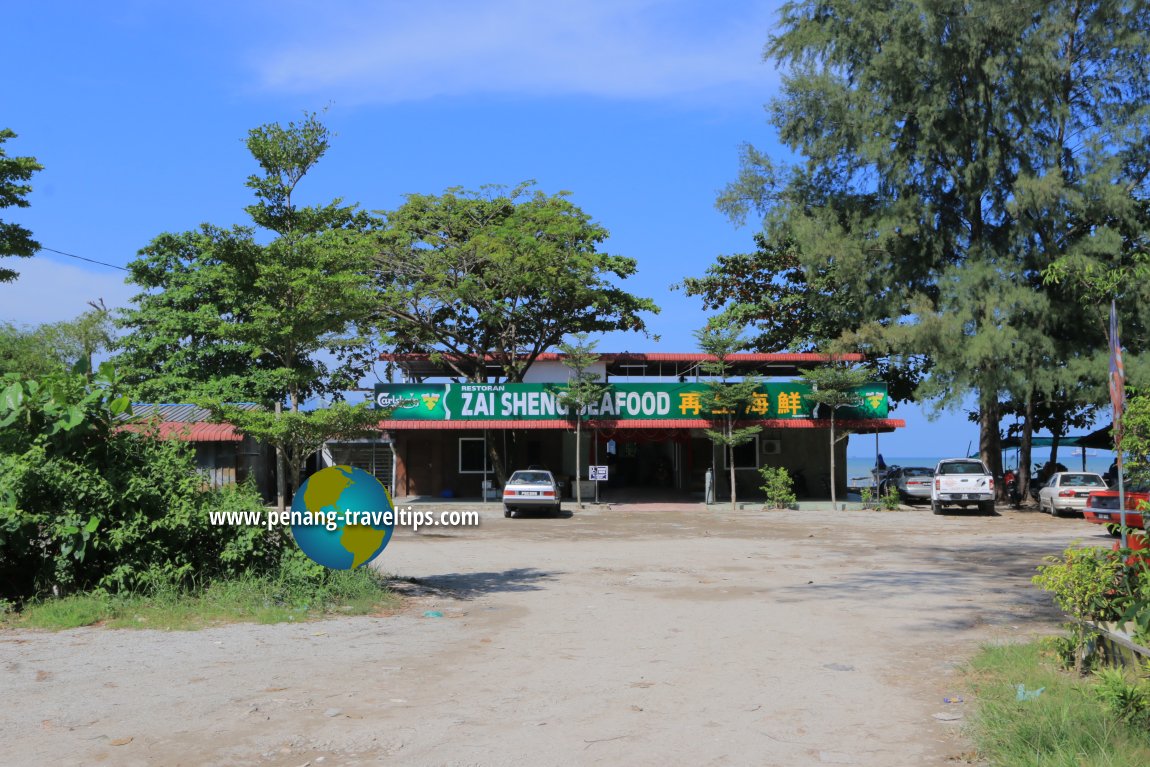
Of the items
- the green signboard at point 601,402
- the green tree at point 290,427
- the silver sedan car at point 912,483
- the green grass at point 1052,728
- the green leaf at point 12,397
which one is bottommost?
the green grass at point 1052,728

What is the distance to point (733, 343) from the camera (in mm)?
34031

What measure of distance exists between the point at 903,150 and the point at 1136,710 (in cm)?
3095

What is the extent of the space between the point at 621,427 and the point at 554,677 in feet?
89.9

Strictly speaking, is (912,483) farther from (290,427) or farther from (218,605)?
(218,605)

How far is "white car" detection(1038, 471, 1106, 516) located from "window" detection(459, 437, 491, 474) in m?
19.7

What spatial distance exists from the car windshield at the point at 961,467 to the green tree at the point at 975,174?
213cm

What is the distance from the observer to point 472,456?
38.8m

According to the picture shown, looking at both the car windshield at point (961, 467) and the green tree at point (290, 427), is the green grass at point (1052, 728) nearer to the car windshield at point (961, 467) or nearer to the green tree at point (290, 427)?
the green tree at point (290, 427)

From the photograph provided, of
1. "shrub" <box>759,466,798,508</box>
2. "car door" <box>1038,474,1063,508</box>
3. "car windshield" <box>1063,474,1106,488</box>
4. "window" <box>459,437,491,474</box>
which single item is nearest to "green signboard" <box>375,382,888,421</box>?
"shrub" <box>759,466,798,508</box>

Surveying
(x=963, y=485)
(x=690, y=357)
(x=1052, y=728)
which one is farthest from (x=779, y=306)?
(x=1052, y=728)

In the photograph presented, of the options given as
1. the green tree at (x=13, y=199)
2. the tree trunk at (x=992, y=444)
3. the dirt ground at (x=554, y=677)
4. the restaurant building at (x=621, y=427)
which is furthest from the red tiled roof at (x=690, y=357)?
the dirt ground at (x=554, y=677)

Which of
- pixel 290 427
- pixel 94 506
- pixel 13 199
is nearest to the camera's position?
pixel 94 506

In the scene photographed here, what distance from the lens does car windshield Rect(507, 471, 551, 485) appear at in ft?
96.7

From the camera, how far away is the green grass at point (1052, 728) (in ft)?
17.5
